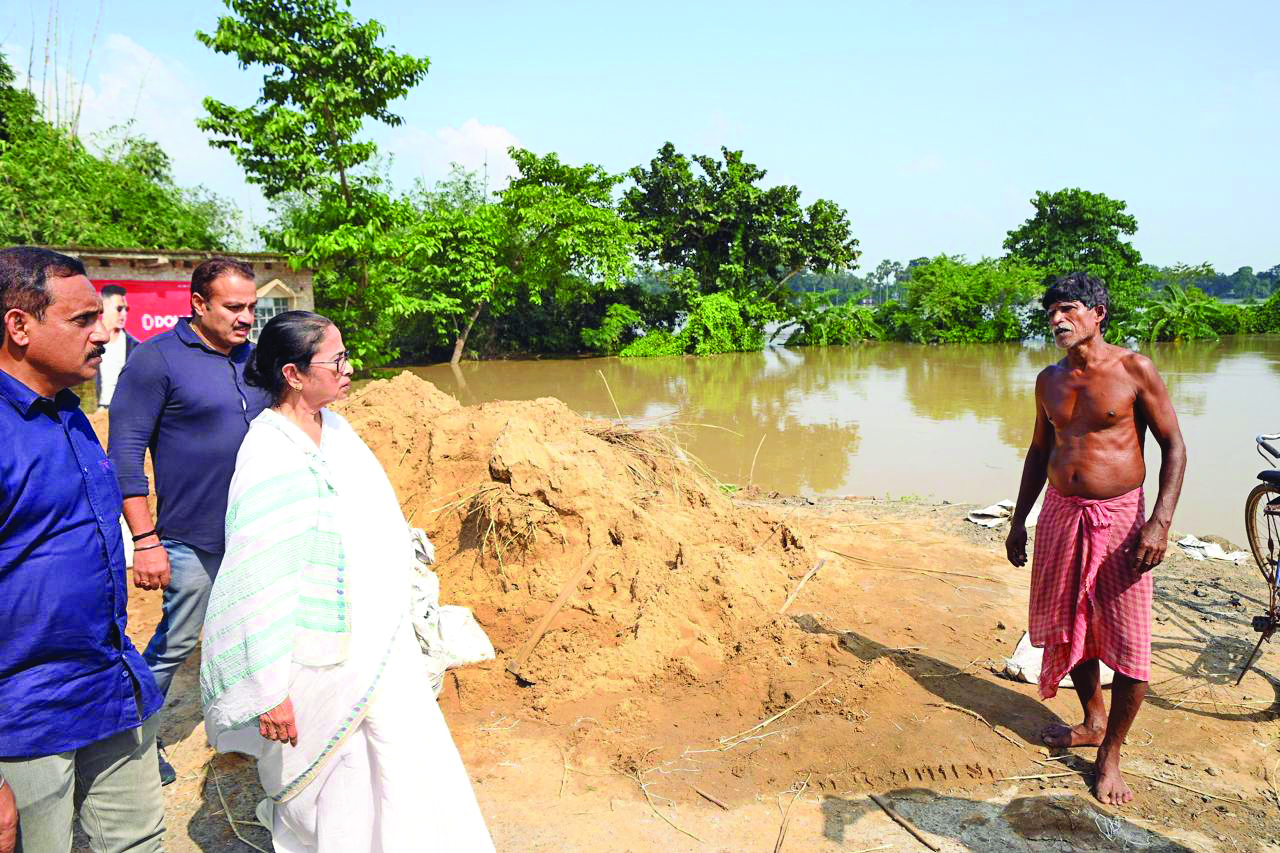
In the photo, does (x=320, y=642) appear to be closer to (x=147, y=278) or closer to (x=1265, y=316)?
(x=147, y=278)

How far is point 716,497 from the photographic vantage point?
5.54 metres


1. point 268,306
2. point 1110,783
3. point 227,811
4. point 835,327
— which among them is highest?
point 268,306

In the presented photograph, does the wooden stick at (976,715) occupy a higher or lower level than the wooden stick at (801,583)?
lower

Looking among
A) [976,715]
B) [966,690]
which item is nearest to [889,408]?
[966,690]

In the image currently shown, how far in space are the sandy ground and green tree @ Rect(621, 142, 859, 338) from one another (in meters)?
20.7

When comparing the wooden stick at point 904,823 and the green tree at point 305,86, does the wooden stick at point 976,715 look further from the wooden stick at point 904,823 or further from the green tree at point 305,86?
the green tree at point 305,86

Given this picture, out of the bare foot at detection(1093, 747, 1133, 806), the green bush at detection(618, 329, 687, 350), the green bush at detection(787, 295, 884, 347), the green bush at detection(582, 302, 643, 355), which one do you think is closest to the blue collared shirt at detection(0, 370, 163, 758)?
the bare foot at detection(1093, 747, 1133, 806)

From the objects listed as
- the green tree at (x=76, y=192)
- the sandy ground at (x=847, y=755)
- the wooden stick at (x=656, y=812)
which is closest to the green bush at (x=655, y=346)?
the green tree at (x=76, y=192)

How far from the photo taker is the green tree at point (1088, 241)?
87.6 ft

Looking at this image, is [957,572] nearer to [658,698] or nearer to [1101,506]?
[1101,506]

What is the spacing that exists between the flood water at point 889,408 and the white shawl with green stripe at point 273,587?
5.66 metres

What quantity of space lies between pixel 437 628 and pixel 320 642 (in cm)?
148

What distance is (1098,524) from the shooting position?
2.92 meters

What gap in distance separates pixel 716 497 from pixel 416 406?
8.50 feet
